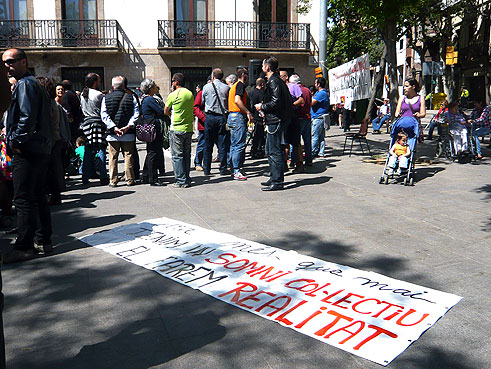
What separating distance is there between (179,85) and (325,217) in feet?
12.7

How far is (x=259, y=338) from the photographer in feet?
11.4

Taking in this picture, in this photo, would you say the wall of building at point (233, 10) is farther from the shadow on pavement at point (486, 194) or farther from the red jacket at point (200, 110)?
the shadow on pavement at point (486, 194)

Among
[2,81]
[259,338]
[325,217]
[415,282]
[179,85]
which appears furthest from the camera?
[179,85]

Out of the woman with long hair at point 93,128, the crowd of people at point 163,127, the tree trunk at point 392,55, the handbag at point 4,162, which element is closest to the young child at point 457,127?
the tree trunk at point 392,55

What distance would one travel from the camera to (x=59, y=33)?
2559 cm

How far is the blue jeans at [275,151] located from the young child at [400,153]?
6.35 feet

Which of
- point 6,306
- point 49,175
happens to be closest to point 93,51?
point 49,175

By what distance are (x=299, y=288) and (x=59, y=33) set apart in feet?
80.4

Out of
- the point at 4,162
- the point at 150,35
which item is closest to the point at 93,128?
the point at 4,162

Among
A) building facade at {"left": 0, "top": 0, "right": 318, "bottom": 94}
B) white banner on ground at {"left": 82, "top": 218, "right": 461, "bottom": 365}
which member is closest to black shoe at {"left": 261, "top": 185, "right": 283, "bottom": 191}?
white banner on ground at {"left": 82, "top": 218, "right": 461, "bottom": 365}

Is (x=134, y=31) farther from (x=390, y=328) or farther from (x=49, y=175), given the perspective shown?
(x=390, y=328)

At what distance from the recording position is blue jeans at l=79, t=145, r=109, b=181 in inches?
371

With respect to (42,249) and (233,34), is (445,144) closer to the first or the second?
(42,249)

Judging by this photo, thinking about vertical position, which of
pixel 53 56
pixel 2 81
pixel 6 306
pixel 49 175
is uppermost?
pixel 53 56
